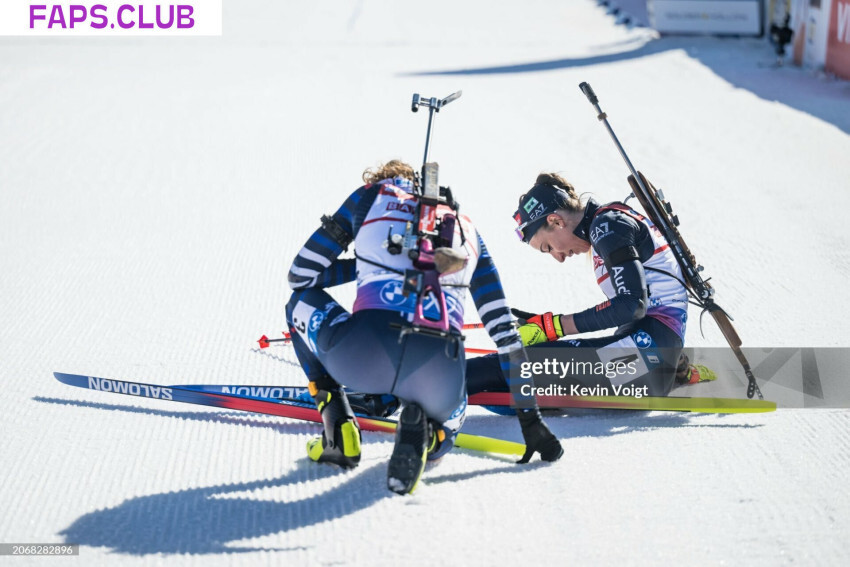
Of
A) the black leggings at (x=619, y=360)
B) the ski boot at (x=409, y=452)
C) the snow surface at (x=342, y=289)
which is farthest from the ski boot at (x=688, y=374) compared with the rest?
the ski boot at (x=409, y=452)

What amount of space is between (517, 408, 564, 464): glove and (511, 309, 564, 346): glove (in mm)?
1006

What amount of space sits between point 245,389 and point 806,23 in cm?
1360

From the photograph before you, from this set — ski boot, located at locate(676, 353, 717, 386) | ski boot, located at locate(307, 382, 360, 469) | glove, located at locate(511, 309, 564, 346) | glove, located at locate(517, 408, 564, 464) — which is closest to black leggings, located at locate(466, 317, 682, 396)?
glove, located at locate(511, 309, 564, 346)

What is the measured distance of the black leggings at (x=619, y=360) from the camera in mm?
4277

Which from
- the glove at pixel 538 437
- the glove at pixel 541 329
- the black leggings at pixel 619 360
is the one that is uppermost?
the glove at pixel 541 329

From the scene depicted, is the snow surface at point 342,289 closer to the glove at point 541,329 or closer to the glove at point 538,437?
the glove at point 538,437

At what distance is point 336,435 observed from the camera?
3.41m

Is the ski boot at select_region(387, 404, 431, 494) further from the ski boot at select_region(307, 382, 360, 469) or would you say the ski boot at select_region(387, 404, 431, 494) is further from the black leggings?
the black leggings

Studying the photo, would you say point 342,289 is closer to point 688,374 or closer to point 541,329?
point 541,329

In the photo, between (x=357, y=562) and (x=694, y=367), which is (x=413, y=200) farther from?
(x=694, y=367)

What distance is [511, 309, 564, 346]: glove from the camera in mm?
4496

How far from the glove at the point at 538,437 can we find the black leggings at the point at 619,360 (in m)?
0.70

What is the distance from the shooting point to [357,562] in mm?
2768

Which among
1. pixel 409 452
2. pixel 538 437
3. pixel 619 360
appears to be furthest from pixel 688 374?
pixel 409 452
